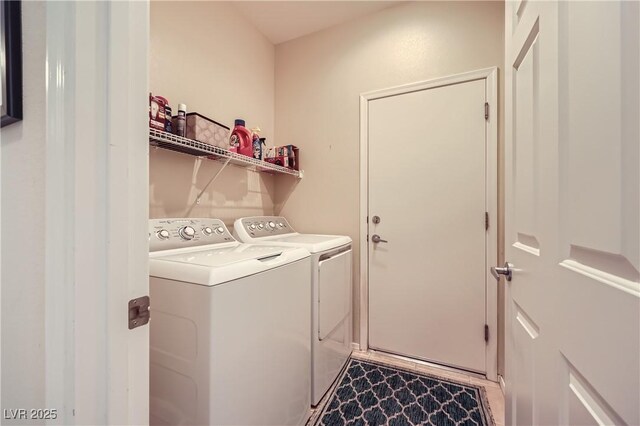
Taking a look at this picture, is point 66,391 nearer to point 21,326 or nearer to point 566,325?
point 21,326

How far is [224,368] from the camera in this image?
2.88 feet

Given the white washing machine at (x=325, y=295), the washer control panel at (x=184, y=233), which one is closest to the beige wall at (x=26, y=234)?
the washer control panel at (x=184, y=233)

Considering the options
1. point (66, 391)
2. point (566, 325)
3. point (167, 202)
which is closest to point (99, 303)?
point (66, 391)

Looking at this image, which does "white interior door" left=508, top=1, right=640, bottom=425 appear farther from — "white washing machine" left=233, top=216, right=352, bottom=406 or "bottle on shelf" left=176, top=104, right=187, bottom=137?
"bottle on shelf" left=176, top=104, right=187, bottom=137

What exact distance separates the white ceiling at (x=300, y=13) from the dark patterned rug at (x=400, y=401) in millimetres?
2830

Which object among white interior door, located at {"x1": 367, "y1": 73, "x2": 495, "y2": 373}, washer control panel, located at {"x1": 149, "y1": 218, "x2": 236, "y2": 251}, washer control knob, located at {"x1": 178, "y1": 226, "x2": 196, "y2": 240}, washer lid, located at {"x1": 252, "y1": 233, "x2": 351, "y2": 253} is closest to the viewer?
washer control panel, located at {"x1": 149, "y1": 218, "x2": 236, "y2": 251}

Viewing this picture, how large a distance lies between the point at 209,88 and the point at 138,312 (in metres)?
1.80

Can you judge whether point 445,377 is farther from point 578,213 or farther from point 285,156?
point 285,156

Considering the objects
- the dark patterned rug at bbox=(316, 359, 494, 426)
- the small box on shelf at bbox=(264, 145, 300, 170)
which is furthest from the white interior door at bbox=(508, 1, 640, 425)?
the small box on shelf at bbox=(264, 145, 300, 170)

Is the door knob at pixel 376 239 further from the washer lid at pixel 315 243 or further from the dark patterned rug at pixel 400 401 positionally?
the dark patterned rug at pixel 400 401

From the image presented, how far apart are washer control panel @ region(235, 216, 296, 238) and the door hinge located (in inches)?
52.6

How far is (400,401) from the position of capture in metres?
1.56

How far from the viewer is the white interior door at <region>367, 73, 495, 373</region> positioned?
1803 mm

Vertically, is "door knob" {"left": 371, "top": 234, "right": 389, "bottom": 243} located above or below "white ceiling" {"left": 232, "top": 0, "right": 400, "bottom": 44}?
below
